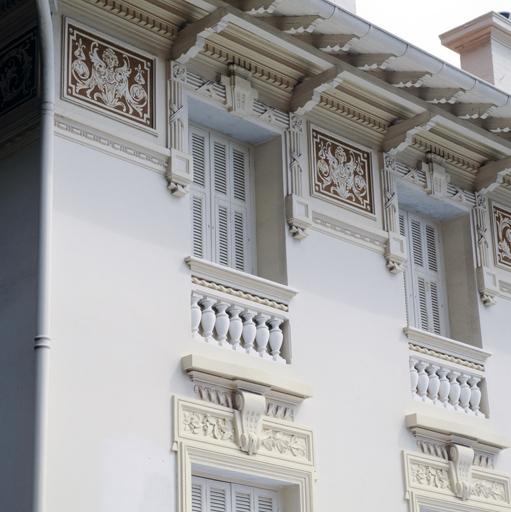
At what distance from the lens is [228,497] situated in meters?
10.8

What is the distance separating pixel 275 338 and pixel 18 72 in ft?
11.4

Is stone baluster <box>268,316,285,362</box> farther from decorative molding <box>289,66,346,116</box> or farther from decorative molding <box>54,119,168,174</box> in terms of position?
decorative molding <box>289,66,346,116</box>

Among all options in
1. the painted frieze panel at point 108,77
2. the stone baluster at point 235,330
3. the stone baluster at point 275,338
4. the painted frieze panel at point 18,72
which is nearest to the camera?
the painted frieze panel at point 18,72

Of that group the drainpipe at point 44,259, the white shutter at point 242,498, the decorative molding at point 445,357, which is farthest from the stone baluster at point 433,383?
the drainpipe at point 44,259

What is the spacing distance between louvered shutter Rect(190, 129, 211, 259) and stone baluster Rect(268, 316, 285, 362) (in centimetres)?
93

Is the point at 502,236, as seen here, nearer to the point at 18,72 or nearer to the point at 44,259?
the point at 18,72

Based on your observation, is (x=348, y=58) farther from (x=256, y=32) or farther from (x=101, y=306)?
(x=101, y=306)

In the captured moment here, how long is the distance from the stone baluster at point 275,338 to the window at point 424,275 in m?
2.64

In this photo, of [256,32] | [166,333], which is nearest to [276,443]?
[166,333]

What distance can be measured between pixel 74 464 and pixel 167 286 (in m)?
2.03

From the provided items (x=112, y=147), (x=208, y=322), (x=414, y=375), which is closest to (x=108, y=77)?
(x=112, y=147)

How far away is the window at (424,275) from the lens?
45.6ft

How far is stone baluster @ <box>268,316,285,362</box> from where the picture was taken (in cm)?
1148

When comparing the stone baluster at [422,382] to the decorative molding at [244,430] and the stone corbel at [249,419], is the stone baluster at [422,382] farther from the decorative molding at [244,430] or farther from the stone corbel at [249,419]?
the stone corbel at [249,419]
